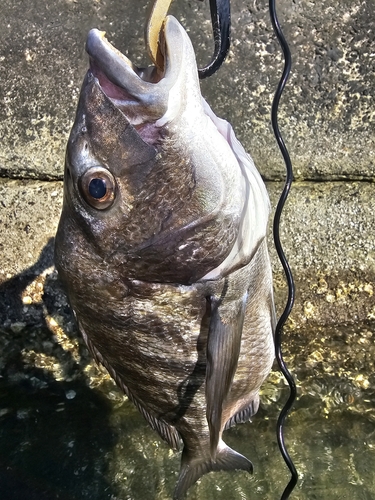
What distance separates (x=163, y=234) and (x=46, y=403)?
5.67 ft

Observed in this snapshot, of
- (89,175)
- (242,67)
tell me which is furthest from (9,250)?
(89,175)

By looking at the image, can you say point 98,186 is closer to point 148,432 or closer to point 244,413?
point 244,413

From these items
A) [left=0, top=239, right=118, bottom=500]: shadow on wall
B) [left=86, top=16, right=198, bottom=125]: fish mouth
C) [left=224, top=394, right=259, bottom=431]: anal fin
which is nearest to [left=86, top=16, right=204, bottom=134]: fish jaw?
[left=86, top=16, right=198, bottom=125]: fish mouth

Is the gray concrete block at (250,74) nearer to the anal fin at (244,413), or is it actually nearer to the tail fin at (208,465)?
the anal fin at (244,413)

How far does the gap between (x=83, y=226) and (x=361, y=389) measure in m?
1.76

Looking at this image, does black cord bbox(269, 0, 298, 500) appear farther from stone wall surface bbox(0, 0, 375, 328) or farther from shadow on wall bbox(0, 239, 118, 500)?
stone wall surface bbox(0, 0, 375, 328)

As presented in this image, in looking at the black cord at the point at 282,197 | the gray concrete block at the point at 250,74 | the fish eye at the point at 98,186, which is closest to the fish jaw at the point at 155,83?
the fish eye at the point at 98,186

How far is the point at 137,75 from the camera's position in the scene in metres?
1.26

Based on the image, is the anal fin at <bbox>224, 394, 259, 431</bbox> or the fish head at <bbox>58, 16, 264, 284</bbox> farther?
the anal fin at <bbox>224, 394, 259, 431</bbox>

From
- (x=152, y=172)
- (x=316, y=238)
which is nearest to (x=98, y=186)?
(x=152, y=172)

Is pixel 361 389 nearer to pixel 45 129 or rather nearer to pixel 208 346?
pixel 208 346

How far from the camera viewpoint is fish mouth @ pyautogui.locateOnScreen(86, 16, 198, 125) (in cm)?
122

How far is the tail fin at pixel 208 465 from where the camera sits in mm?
1896

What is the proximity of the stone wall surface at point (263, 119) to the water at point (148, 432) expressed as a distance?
22cm
